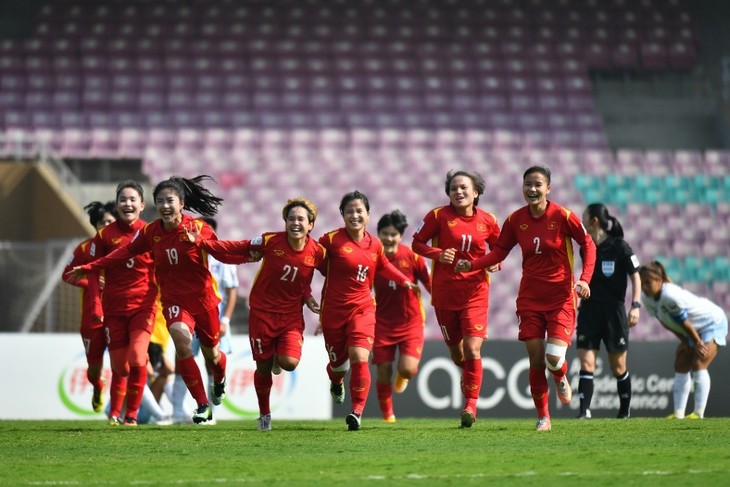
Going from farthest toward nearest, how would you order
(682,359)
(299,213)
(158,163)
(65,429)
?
(158,163) < (682,359) < (65,429) < (299,213)

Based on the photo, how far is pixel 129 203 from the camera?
420 inches

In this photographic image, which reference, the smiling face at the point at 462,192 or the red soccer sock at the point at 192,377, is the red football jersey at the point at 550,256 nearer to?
the smiling face at the point at 462,192

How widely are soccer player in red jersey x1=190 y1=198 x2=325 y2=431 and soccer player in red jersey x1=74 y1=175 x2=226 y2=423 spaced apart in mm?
200

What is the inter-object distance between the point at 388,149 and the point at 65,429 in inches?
508

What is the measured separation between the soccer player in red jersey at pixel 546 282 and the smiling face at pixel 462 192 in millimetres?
750

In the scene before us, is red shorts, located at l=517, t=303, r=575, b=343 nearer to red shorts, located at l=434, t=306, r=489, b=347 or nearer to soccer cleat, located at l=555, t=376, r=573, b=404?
soccer cleat, located at l=555, t=376, r=573, b=404

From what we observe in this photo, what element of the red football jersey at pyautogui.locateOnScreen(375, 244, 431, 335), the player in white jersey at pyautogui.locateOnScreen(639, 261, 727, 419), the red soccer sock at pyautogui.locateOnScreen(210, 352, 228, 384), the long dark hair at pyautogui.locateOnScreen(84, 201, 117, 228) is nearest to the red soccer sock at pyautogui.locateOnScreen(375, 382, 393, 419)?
the red football jersey at pyautogui.locateOnScreen(375, 244, 431, 335)

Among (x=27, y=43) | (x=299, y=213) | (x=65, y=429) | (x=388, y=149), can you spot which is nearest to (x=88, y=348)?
(x=65, y=429)

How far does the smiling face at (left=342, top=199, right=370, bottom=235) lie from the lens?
9898 millimetres

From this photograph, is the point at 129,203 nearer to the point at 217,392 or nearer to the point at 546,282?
the point at 217,392

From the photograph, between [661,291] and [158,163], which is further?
[158,163]

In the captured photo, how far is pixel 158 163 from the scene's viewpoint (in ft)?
72.0

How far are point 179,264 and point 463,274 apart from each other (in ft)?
7.90

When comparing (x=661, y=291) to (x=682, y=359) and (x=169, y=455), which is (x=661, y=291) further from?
(x=169, y=455)
